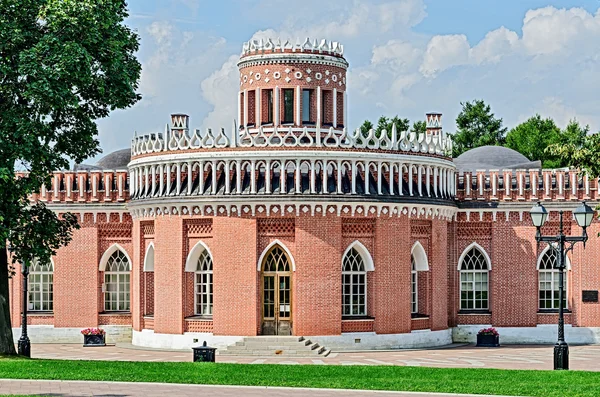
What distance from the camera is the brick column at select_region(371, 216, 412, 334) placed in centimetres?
3522

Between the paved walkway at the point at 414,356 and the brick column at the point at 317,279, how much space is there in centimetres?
133

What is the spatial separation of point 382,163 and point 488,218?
20.0 ft

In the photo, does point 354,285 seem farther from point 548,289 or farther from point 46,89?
point 46,89

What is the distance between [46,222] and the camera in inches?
1074

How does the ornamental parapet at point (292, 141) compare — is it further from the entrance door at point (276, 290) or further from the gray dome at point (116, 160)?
the gray dome at point (116, 160)

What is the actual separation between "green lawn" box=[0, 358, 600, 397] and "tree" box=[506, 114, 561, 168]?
4503 cm

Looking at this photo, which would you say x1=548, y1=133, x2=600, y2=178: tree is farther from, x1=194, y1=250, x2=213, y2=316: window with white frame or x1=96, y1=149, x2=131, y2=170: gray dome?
x1=96, y1=149, x2=131, y2=170: gray dome

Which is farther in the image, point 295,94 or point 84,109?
point 295,94

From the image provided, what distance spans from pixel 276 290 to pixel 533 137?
39542 millimetres

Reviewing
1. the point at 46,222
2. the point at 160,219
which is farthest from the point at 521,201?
the point at 46,222

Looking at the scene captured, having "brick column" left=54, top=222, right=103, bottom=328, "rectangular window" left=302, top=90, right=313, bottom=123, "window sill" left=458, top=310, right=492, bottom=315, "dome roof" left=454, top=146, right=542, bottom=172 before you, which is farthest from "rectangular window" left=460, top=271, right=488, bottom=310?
"brick column" left=54, top=222, right=103, bottom=328

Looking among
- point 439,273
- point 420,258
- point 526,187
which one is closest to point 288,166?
point 420,258

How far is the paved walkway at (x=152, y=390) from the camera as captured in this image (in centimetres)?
2066

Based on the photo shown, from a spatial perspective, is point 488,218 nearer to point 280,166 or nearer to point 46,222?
point 280,166
